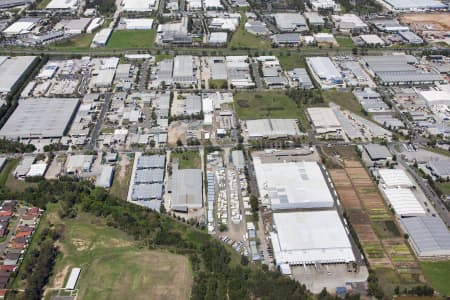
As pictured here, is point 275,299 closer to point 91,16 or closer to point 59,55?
point 59,55

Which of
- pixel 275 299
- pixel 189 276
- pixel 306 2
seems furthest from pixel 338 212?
pixel 306 2

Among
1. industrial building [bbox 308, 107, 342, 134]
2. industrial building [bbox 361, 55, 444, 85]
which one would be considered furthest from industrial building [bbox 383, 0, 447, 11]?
industrial building [bbox 308, 107, 342, 134]

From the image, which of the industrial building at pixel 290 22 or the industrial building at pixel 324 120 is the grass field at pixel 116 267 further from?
the industrial building at pixel 290 22

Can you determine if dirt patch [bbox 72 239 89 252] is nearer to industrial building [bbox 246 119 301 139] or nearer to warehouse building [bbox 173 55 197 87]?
industrial building [bbox 246 119 301 139]

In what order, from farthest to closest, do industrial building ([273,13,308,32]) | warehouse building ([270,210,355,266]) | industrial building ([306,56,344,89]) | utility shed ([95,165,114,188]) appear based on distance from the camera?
1. industrial building ([273,13,308,32])
2. industrial building ([306,56,344,89])
3. utility shed ([95,165,114,188])
4. warehouse building ([270,210,355,266])

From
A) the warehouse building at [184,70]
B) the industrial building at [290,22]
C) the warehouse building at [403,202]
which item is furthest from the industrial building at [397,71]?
the warehouse building at [184,70]

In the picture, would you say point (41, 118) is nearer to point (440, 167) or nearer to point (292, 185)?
point (292, 185)

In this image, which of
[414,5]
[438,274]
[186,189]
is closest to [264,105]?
[186,189]
